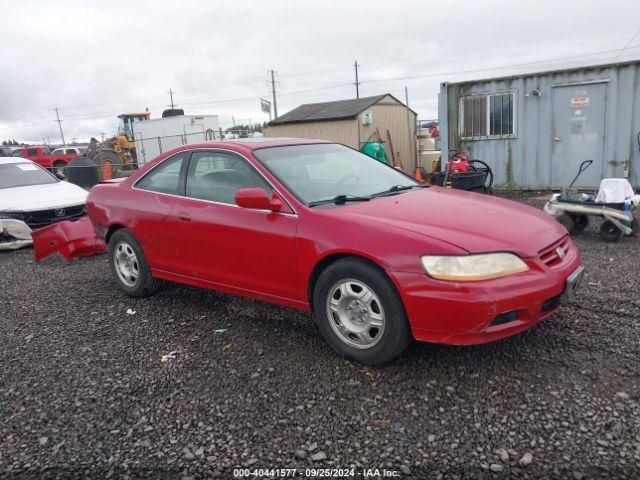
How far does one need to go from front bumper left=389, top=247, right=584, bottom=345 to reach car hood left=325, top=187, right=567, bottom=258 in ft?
0.68

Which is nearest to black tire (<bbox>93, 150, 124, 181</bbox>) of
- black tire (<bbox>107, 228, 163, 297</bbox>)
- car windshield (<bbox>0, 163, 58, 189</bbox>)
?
car windshield (<bbox>0, 163, 58, 189</bbox>)

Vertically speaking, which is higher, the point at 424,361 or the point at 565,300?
the point at 565,300

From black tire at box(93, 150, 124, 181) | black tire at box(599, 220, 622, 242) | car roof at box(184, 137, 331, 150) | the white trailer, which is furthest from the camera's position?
the white trailer

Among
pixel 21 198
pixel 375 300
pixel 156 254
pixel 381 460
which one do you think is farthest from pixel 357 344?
pixel 21 198

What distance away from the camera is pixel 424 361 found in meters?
3.47

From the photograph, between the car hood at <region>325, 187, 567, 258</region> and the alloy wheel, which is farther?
the alloy wheel

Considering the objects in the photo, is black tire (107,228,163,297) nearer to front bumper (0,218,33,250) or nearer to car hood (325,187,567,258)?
car hood (325,187,567,258)

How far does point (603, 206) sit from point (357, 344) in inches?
183

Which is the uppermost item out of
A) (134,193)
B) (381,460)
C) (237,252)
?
(134,193)

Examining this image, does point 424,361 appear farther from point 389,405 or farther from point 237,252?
point 237,252

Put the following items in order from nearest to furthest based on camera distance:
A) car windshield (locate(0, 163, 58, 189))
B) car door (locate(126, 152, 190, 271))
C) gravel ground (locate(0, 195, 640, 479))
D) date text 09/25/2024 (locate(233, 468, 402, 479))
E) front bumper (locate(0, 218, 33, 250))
Result: date text 09/25/2024 (locate(233, 468, 402, 479)) < gravel ground (locate(0, 195, 640, 479)) < car door (locate(126, 152, 190, 271)) < front bumper (locate(0, 218, 33, 250)) < car windshield (locate(0, 163, 58, 189))

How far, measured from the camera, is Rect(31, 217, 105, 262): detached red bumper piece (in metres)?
6.70

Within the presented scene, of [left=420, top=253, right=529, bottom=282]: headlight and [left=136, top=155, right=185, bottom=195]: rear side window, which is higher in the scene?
[left=136, top=155, right=185, bottom=195]: rear side window

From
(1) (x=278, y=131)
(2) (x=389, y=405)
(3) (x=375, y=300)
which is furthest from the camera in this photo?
(1) (x=278, y=131)
